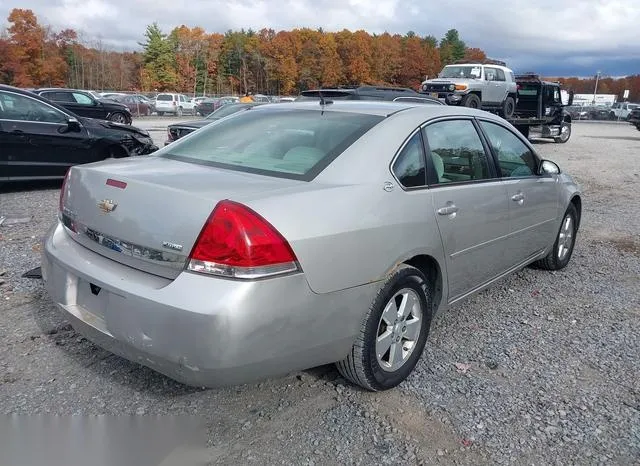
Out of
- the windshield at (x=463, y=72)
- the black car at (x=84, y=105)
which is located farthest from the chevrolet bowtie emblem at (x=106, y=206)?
the windshield at (x=463, y=72)

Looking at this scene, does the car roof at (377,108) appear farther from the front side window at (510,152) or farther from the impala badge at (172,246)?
the impala badge at (172,246)

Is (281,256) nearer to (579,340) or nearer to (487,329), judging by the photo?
(487,329)

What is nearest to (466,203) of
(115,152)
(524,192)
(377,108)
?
(377,108)

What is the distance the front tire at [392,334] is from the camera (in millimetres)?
2697

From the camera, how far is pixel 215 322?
2154 millimetres

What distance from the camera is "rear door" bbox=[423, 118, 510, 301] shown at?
126 inches

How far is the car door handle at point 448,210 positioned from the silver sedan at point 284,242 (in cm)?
3

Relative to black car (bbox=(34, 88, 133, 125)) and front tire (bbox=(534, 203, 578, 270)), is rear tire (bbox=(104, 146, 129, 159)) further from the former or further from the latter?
black car (bbox=(34, 88, 133, 125))

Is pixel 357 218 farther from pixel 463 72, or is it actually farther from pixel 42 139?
pixel 463 72

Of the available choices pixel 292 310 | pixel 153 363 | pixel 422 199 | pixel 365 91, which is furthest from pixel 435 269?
pixel 365 91

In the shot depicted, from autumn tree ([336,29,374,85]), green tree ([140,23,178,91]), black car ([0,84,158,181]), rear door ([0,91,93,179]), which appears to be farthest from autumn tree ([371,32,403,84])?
rear door ([0,91,93,179])

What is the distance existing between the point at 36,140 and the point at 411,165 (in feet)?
22.7

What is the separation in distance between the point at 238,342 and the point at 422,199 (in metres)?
1.36

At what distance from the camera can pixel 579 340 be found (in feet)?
12.0
